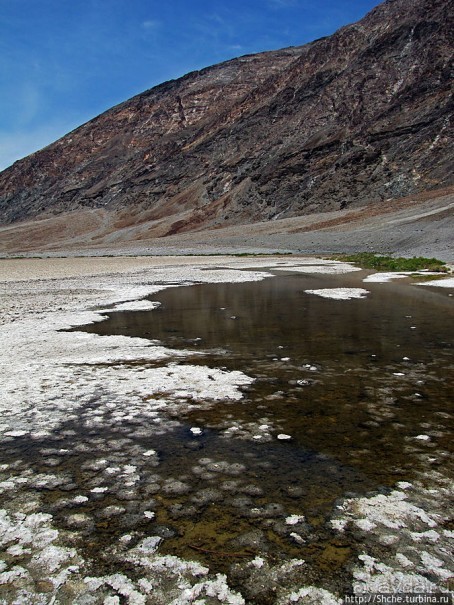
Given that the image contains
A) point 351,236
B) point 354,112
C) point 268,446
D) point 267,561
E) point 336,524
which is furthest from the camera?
point 354,112

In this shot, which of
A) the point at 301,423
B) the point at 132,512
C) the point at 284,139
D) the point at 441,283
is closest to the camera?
the point at 132,512

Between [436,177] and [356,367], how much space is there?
99.3m

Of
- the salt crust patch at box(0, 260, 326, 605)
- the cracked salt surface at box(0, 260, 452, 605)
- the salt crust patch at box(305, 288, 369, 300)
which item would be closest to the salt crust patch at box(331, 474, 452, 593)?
the cracked salt surface at box(0, 260, 452, 605)

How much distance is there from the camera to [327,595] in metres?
3.60

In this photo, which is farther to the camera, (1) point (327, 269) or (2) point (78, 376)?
(1) point (327, 269)

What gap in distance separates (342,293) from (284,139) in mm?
119154

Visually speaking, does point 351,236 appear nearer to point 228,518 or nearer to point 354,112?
point 354,112

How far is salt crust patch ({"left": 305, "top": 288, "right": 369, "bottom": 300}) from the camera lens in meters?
21.7

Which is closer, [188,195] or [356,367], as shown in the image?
[356,367]

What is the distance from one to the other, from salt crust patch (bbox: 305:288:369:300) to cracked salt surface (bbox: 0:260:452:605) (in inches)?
528

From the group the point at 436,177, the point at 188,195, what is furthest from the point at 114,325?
the point at 188,195

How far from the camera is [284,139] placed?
133m

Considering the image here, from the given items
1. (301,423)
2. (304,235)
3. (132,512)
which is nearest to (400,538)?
(132,512)

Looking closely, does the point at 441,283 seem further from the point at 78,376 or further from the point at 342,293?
the point at 78,376
